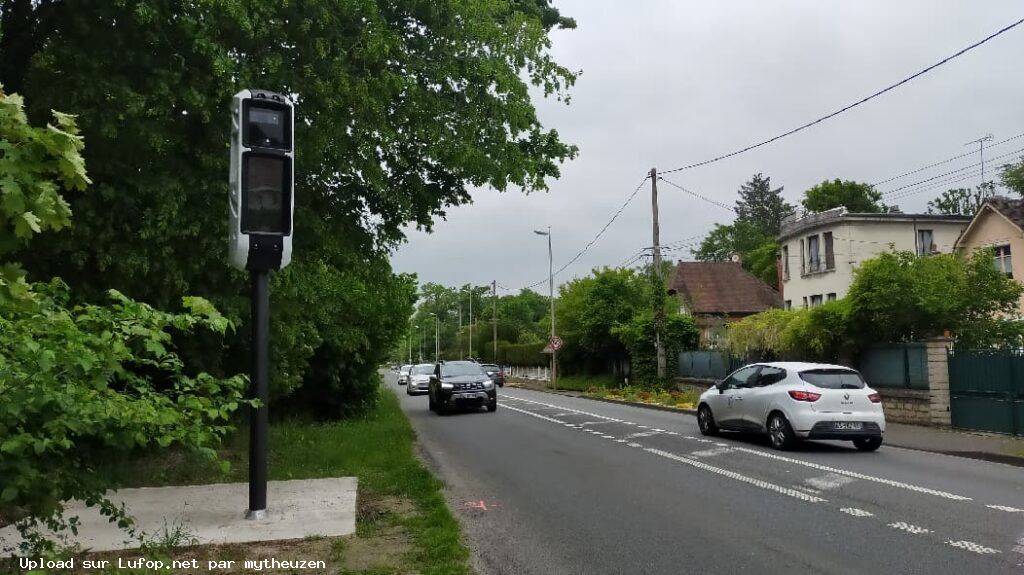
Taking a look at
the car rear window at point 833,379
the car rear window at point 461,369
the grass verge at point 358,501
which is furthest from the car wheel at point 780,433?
the car rear window at point 461,369

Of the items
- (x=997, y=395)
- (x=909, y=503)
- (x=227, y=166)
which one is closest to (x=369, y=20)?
(x=227, y=166)

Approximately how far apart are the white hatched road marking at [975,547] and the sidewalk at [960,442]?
21.8 feet

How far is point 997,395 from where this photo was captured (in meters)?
15.7

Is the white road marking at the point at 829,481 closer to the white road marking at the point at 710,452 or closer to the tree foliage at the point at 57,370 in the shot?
the white road marking at the point at 710,452

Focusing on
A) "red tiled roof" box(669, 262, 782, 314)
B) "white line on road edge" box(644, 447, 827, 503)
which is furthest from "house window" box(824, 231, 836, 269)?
"white line on road edge" box(644, 447, 827, 503)

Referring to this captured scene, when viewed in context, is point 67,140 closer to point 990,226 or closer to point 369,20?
point 369,20

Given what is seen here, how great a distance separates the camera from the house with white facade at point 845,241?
1517 inches

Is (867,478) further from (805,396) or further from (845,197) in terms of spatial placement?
(845,197)

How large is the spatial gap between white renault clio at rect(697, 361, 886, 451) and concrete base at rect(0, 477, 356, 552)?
761 cm

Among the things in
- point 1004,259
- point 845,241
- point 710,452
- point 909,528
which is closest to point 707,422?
point 710,452

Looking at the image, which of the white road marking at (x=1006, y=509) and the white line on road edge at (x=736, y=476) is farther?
the white line on road edge at (x=736, y=476)

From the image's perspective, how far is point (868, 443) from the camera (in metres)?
13.9

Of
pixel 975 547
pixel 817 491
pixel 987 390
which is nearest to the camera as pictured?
pixel 975 547

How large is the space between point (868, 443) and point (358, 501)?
9.35m
